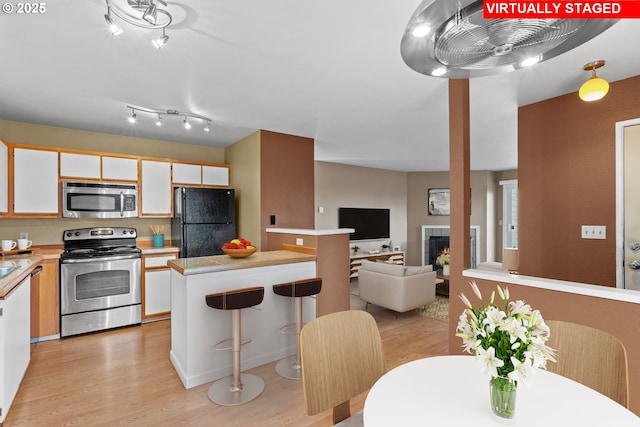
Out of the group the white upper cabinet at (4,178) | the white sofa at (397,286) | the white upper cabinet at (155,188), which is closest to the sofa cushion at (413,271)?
the white sofa at (397,286)

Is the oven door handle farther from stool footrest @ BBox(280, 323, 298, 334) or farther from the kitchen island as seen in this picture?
stool footrest @ BBox(280, 323, 298, 334)

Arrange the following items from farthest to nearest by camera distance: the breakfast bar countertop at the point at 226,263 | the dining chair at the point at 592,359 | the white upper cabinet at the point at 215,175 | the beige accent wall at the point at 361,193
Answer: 1. the beige accent wall at the point at 361,193
2. the white upper cabinet at the point at 215,175
3. the breakfast bar countertop at the point at 226,263
4. the dining chair at the point at 592,359

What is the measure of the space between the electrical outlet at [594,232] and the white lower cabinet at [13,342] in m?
4.64

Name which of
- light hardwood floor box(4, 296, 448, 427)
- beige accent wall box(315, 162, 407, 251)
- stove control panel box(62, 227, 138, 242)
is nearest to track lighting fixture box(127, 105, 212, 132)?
stove control panel box(62, 227, 138, 242)

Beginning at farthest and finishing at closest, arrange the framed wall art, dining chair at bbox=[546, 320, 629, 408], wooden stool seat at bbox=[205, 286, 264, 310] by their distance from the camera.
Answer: the framed wall art → wooden stool seat at bbox=[205, 286, 264, 310] → dining chair at bbox=[546, 320, 629, 408]

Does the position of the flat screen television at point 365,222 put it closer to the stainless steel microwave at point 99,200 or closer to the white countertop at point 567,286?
the stainless steel microwave at point 99,200

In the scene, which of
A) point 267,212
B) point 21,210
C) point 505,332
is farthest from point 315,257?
point 21,210

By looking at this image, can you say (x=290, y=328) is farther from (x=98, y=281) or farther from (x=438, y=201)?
(x=438, y=201)

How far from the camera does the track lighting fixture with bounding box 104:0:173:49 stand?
1.61 m

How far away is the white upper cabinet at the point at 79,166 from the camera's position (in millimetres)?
3707

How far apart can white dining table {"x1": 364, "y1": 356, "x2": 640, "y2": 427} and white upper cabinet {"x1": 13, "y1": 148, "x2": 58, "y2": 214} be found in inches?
166

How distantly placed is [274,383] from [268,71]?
2.56m

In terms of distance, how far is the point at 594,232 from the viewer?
2.92 m

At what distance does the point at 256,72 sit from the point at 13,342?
2687 millimetres
